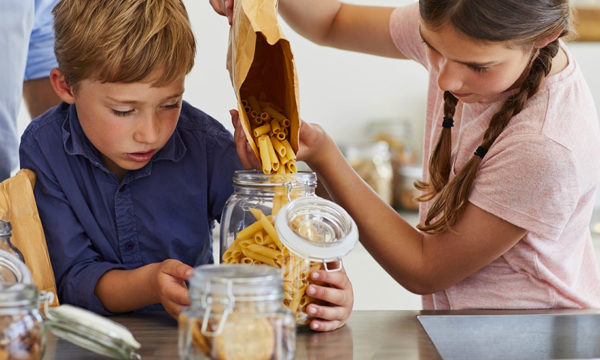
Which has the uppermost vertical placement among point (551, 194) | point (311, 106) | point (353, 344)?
point (551, 194)

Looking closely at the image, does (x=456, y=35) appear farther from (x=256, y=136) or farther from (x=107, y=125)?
(x=107, y=125)

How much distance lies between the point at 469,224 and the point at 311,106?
2002mm

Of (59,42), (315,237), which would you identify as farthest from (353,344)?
(59,42)

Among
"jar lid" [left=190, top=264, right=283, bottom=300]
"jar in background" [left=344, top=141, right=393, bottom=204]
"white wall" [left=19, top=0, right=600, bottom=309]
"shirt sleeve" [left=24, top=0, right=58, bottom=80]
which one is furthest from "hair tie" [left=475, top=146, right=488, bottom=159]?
"white wall" [left=19, top=0, right=600, bottom=309]

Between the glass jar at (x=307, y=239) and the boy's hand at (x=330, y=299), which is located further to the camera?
the boy's hand at (x=330, y=299)

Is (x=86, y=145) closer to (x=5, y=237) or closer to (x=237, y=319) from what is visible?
(x=5, y=237)

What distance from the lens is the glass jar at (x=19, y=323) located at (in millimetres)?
602

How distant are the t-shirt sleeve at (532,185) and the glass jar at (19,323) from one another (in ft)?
2.08

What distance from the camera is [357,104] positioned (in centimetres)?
299

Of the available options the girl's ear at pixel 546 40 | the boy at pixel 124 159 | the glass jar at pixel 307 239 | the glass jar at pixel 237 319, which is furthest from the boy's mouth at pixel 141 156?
the girl's ear at pixel 546 40

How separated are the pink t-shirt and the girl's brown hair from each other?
16mm

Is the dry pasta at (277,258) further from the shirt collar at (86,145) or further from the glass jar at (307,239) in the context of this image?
the shirt collar at (86,145)

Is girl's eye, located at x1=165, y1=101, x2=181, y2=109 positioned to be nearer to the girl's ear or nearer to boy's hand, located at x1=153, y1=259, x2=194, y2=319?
boy's hand, located at x1=153, y1=259, x2=194, y2=319

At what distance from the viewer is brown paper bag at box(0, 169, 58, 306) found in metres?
0.93
